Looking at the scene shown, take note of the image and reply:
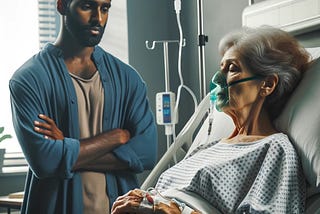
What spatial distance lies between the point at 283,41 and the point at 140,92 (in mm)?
1143

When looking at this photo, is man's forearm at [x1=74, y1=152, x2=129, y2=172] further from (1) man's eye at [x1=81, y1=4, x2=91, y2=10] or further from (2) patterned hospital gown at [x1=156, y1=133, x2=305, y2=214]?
(2) patterned hospital gown at [x1=156, y1=133, x2=305, y2=214]

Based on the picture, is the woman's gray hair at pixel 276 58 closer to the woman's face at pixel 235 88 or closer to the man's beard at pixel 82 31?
the woman's face at pixel 235 88

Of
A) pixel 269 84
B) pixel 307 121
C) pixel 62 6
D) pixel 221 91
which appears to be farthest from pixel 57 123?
pixel 307 121

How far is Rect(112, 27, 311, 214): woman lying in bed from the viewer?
1623 mm

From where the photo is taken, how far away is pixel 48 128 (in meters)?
2.58

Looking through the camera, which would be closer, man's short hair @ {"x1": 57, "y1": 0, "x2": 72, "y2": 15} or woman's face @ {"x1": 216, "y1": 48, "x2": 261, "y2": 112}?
woman's face @ {"x1": 216, "y1": 48, "x2": 261, "y2": 112}

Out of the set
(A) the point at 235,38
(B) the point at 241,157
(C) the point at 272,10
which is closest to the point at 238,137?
(B) the point at 241,157

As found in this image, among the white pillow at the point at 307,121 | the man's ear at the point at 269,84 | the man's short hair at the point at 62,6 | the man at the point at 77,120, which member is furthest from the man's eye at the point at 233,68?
the man's short hair at the point at 62,6

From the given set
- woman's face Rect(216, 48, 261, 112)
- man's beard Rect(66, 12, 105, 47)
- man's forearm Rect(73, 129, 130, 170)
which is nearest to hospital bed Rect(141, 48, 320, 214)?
woman's face Rect(216, 48, 261, 112)

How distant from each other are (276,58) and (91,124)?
3.73ft

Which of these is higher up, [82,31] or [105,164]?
[82,31]

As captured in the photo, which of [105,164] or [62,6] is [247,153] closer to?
[105,164]

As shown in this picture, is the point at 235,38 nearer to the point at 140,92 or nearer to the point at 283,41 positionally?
the point at 283,41

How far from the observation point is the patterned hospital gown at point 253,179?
1588mm
